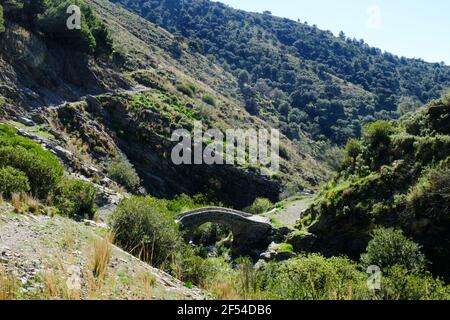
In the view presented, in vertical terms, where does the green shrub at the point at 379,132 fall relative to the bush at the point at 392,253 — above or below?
above

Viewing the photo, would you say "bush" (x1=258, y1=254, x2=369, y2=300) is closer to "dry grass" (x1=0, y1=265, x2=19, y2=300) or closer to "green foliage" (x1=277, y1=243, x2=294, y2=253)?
"dry grass" (x1=0, y1=265, x2=19, y2=300)

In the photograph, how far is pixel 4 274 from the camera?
940cm

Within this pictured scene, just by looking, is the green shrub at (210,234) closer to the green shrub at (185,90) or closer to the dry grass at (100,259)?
the green shrub at (185,90)

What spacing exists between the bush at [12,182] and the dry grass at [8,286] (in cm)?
783

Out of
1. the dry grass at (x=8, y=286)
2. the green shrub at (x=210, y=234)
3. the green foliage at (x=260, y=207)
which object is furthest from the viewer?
the green foliage at (x=260, y=207)

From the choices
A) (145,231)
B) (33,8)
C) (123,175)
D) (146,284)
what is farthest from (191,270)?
(33,8)

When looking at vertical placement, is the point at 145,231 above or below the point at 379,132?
below

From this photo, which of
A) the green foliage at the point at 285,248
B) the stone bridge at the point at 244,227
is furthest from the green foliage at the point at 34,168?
the stone bridge at the point at 244,227

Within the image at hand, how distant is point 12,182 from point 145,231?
5.52 m

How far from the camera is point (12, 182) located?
1716 centimetres

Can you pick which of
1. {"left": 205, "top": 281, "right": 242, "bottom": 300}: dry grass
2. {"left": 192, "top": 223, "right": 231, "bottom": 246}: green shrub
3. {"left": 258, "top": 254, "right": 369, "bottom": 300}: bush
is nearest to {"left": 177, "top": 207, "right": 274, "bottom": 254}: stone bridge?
{"left": 192, "top": 223, "right": 231, "bottom": 246}: green shrub

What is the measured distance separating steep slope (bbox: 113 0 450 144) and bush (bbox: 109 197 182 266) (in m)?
84.4

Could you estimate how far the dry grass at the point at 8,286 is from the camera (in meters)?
8.54

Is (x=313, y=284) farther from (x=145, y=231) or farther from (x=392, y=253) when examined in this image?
(x=392, y=253)
